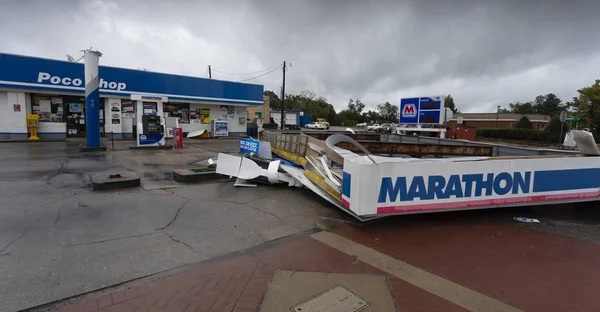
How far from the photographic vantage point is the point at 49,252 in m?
3.75

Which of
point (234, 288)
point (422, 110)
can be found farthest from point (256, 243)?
point (422, 110)

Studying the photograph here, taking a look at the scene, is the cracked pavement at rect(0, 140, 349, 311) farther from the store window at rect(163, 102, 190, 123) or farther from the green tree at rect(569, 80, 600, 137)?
the green tree at rect(569, 80, 600, 137)

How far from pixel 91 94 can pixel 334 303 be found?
13955 mm

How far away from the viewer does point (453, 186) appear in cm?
521

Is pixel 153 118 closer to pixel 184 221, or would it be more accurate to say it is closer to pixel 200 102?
pixel 200 102

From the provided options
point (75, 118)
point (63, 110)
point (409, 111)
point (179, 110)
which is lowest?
point (75, 118)

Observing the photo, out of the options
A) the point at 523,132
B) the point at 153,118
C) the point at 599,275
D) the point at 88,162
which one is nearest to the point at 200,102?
the point at 153,118

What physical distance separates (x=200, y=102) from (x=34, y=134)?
9598 millimetres

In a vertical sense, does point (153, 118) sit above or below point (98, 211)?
above

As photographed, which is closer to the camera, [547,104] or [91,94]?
[91,94]

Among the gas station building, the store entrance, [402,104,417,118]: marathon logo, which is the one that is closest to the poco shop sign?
the gas station building

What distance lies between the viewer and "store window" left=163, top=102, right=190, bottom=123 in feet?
73.0

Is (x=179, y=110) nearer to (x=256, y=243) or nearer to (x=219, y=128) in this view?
(x=219, y=128)

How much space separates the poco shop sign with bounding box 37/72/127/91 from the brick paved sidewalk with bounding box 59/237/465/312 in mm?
19297
